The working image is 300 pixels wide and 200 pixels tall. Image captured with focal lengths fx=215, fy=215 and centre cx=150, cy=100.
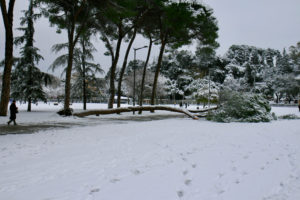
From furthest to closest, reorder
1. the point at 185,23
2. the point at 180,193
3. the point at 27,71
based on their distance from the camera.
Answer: the point at 27,71, the point at 185,23, the point at 180,193

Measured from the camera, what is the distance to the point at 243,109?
13898 millimetres

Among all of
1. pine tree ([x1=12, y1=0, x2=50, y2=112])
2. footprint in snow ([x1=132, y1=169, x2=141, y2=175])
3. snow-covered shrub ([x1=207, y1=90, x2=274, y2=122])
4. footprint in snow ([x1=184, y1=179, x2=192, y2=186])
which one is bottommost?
footprint in snow ([x1=184, y1=179, x2=192, y2=186])

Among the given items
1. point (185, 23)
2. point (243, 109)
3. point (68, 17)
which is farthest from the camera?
point (185, 23)

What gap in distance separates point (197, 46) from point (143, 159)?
18.3m

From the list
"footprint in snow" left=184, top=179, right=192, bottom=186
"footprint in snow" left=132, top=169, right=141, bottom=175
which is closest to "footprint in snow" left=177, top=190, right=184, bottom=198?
"footprint in snow" left=184, top=179, right=192, bottom=186

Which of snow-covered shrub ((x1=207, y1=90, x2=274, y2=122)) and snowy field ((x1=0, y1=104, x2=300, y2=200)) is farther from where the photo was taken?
snow-covered shrub ((x1=207, y1=90, x2=274, y2=122))

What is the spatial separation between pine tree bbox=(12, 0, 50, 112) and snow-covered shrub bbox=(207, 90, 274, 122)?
727 inches

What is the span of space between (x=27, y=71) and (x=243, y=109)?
21156 mm

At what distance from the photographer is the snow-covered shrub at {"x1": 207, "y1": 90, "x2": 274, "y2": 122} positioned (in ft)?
45.5

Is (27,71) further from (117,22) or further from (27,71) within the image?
(117,22)

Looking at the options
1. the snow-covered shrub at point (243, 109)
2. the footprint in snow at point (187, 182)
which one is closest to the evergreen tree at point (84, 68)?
the snow-covered shrub at point (243, 109)

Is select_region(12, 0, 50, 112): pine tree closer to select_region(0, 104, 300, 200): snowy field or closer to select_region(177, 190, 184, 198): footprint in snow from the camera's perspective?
select_region(0, 104, 300, 200): snowy field

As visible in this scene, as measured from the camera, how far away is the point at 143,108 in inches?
715

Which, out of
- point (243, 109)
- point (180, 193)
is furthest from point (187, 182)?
point (243, 109)
